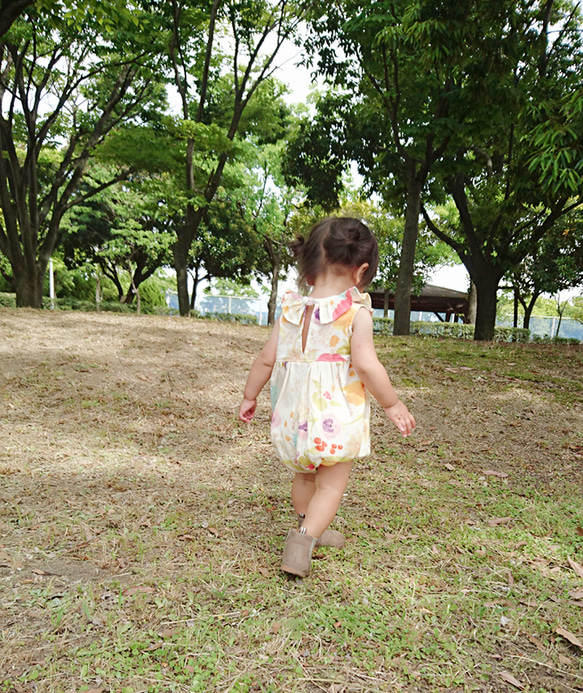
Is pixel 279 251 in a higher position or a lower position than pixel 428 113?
lower

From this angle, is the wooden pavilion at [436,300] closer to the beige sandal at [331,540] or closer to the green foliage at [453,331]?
the green foliage at [453,331]

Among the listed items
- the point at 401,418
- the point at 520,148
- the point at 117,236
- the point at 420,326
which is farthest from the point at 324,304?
the point at 117,236

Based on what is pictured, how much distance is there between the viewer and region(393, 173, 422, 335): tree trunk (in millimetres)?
9219

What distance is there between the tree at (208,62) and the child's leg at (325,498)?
31.9 ft

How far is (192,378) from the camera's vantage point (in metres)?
5.31

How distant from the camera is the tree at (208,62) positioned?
10.8m

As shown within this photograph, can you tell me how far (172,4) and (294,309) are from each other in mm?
11287

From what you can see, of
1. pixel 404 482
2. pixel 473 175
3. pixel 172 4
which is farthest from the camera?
pixel 473 175

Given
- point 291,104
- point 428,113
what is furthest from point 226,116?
point 291,104

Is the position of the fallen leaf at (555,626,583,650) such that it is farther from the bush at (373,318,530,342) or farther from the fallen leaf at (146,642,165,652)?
the bush at (373,318,530,342)

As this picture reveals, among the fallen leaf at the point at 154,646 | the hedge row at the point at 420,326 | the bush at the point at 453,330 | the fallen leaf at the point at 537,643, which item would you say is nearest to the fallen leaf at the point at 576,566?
the fallen leaf at the point at 537,643

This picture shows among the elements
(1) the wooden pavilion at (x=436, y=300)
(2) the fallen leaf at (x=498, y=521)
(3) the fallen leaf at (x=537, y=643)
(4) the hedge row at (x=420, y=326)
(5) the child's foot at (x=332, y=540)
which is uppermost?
(1) the wooden pavilion at (x=436, y=300)

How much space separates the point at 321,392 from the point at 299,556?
634mm

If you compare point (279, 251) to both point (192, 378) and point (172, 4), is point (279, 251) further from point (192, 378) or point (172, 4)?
point (192, 378)
